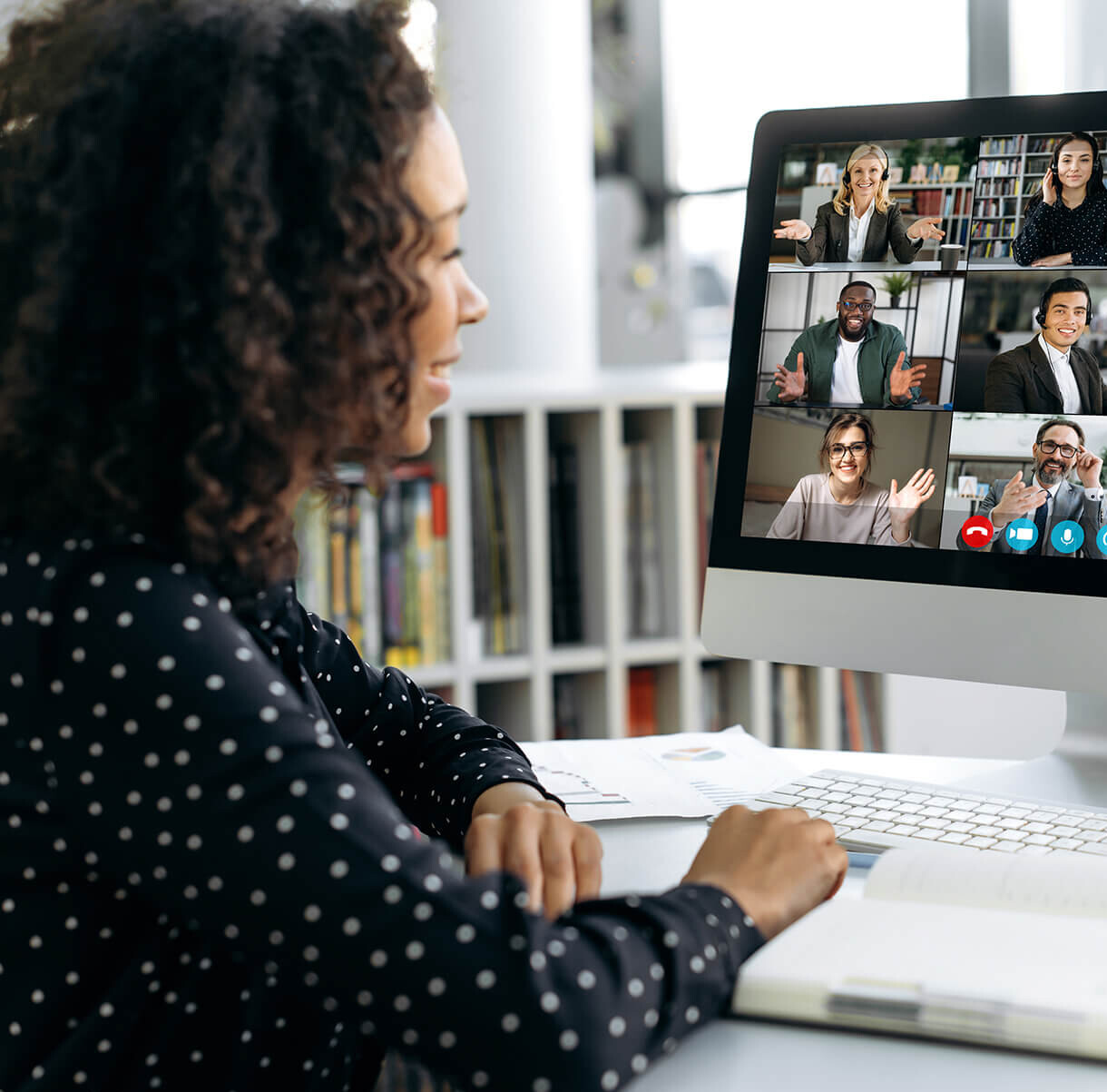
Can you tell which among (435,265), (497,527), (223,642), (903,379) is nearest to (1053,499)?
(903,379)

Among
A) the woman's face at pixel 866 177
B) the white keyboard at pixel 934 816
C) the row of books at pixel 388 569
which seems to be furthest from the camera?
the row of books at pixel 388 569

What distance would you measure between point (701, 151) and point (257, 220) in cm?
273

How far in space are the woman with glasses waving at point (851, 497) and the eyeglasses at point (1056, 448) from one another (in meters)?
0.08

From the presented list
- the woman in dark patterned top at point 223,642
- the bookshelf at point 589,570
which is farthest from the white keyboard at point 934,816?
the bookshelf at point 589,570

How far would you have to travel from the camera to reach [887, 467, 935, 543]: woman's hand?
94cm

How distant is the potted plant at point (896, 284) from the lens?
97cm

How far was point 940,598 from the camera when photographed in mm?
942

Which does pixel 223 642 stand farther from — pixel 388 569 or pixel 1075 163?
pixel 388 569

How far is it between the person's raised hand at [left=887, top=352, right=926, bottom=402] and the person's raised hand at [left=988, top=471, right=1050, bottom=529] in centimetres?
10

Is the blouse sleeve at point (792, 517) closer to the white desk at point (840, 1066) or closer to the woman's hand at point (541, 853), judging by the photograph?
the woman's hand at point (541, 853)

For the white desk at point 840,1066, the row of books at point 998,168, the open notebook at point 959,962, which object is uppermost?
the row of books at point 998,168

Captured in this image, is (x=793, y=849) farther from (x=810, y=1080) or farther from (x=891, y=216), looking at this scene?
(x=891, y=216)

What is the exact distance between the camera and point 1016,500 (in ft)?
3.01

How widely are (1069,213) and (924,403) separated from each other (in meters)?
0.16
